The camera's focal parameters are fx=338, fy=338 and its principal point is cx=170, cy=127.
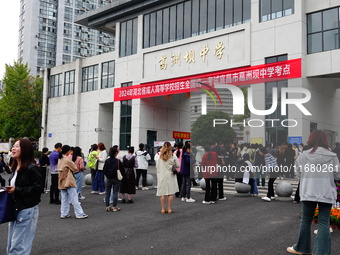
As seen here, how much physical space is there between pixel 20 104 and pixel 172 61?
24617 millimetres

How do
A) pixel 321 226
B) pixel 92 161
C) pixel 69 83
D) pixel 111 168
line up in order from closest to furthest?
pixel 321 226, pixel 111 168, pixel 92 161, pixel 69 83

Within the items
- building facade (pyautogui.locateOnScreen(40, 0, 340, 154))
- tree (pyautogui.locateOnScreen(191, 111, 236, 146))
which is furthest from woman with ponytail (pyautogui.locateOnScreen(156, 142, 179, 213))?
building facade (pyautogui.locateOnScreen(40, 0, 340, 154))

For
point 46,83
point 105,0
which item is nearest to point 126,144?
point 46,83

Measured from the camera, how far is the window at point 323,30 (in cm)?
2055

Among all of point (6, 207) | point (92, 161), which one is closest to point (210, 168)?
point (92, 161)

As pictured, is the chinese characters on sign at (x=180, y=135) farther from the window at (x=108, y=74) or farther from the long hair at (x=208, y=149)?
the long hair at (x=208, y=149)

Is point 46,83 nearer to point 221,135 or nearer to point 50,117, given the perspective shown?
point 50,117

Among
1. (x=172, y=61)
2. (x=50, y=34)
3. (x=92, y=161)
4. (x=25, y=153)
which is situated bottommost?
(x=92, y=161)

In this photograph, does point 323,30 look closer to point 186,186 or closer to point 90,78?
point 186,186

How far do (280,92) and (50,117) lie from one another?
37.5 m

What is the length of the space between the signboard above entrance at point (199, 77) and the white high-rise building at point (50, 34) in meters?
59.9

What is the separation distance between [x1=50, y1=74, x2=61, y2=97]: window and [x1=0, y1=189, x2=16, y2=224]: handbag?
125 ft

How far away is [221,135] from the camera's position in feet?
25.1

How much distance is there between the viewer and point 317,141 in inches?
193
